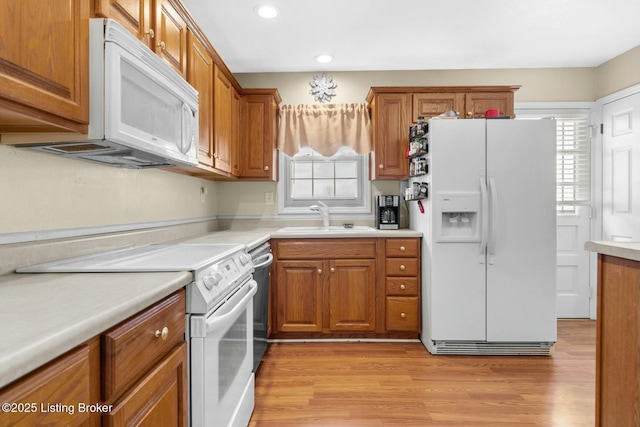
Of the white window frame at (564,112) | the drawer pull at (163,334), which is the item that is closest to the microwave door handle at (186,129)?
the drawer pull at (163,334)

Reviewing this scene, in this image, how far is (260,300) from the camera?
233 cm

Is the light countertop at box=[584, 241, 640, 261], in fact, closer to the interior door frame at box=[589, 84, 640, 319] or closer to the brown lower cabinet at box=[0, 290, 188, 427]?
the brown lower cabinet at box=[0, 290, 188, 427]

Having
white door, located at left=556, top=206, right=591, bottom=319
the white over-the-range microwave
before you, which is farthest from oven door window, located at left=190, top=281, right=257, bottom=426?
white door, located at left=556, top=206, right=591, bottom=319

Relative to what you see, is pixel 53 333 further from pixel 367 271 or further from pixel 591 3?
pixel 591 3

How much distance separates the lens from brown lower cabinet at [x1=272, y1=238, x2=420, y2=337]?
9.27 ft

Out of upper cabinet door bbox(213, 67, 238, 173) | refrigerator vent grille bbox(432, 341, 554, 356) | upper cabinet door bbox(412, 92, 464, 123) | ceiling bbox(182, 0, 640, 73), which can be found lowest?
refrigerator vent grille bbox(432, 341, 554, 356)

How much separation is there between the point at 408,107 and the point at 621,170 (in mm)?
1991

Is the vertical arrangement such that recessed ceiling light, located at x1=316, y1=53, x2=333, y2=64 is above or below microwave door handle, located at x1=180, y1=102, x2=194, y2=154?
above

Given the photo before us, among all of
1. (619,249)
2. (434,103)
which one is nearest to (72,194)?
(619,249)

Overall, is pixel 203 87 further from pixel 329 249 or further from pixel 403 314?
pixel 403 314

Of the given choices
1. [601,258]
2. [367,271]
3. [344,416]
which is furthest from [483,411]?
[367,271]

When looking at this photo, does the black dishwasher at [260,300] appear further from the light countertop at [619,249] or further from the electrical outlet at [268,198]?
the light countertop at [619,249]

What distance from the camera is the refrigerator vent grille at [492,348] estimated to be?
2.59m

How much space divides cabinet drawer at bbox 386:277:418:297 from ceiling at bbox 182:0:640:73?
1.97 m
